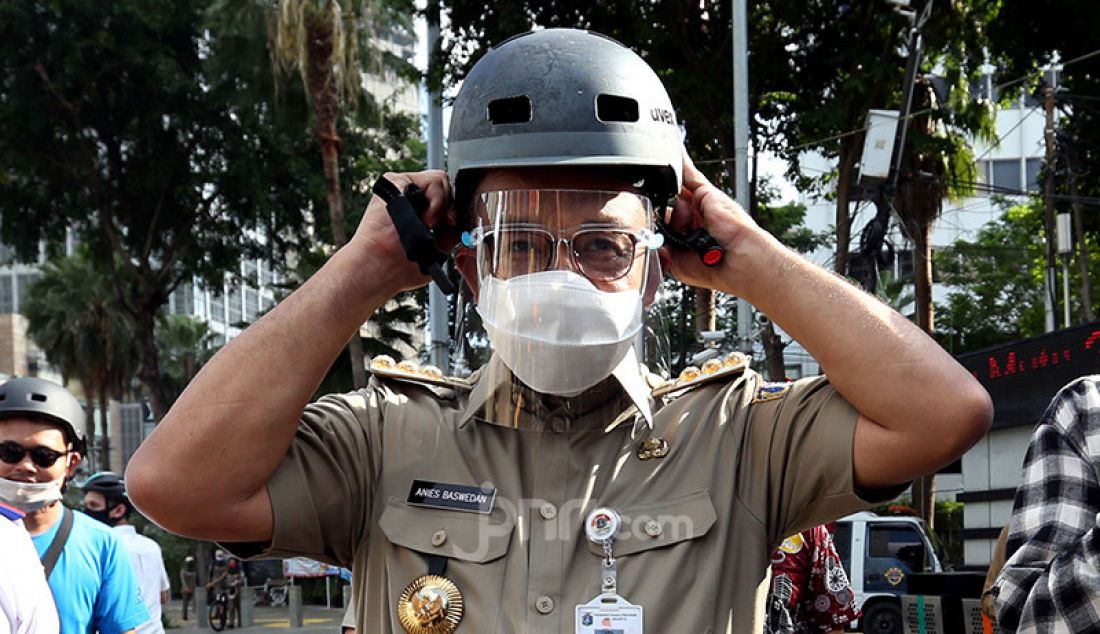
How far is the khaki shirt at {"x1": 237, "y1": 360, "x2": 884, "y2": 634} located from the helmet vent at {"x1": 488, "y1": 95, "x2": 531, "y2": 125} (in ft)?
1.43

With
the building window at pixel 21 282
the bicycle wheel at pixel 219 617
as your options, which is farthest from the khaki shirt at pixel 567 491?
the building window at pixel 21 282

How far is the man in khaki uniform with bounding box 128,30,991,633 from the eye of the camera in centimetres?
242

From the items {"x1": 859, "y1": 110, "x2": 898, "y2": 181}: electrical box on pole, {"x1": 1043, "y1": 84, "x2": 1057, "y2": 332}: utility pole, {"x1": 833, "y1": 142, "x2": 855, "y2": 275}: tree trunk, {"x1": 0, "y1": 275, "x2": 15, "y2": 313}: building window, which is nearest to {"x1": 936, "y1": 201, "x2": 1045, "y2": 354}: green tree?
{"x1": 1043, "y1": 84, "x2": 1057, "y2": 332}: utility pole

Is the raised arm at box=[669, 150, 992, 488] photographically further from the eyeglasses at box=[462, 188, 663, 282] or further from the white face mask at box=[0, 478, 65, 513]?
the white face mask at box=[0, 478, 65, 513]

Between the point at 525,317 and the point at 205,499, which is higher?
the point at 525,317

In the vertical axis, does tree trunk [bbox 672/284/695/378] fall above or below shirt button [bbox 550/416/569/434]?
Answer: above

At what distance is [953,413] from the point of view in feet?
7.76

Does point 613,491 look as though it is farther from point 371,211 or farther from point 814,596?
point 814,596

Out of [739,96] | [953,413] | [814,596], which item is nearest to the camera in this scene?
[953,413]

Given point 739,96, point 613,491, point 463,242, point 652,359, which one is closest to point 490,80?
point 463,242

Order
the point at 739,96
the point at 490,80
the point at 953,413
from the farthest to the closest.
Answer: the point at 739,96 → the point at 490,80 → the point at 953,413

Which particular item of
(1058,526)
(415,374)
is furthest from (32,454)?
(1058,526)

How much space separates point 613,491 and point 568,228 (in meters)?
0.46

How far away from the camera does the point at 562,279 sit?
2.45m
